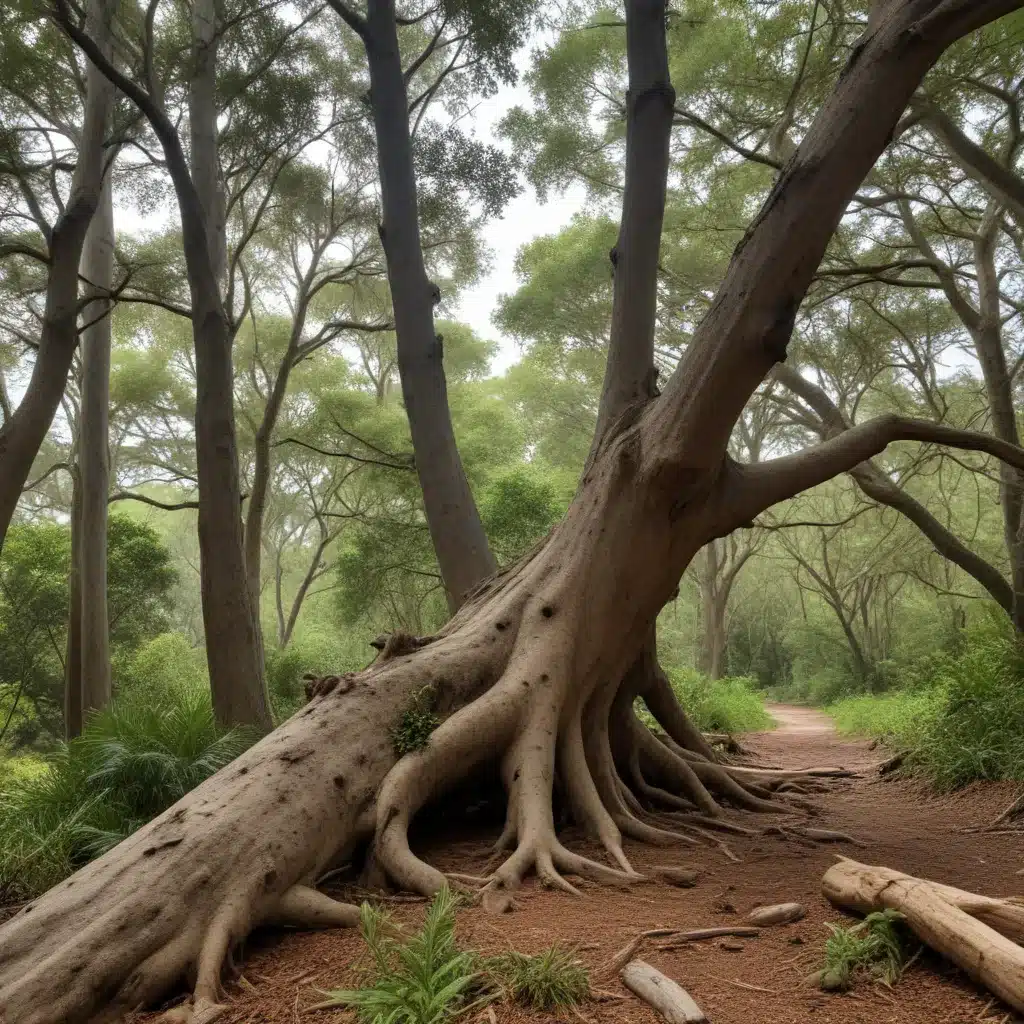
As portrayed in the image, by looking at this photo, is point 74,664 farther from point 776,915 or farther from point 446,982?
point 776,915

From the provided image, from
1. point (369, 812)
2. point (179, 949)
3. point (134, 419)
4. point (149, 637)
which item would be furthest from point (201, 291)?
point (134, 419)

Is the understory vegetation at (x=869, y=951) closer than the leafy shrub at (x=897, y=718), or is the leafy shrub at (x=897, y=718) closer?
the understory vegetation at (x=869, y=951)

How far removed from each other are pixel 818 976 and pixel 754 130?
1091 centimetres

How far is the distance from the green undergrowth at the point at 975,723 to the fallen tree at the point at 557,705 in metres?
1.85

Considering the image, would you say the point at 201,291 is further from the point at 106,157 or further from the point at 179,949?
the point at 179,949

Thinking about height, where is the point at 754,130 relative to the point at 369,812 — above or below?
above

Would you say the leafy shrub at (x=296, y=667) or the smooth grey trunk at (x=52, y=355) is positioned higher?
the smooth grey trunk at (x=52, y=355)

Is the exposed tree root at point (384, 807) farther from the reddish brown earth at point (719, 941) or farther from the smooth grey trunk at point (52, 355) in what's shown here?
the smooth grey trunk at point (52, 355)

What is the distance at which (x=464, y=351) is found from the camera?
905 inches

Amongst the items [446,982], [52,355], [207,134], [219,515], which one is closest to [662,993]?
[446,982]

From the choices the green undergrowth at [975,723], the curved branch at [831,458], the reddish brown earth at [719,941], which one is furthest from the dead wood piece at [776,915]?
the green undergrowth at [975,723]

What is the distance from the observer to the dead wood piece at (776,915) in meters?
3.01

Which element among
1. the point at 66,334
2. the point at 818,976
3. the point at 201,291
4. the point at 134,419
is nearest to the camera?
the point at 818,976

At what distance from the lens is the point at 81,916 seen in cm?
270
